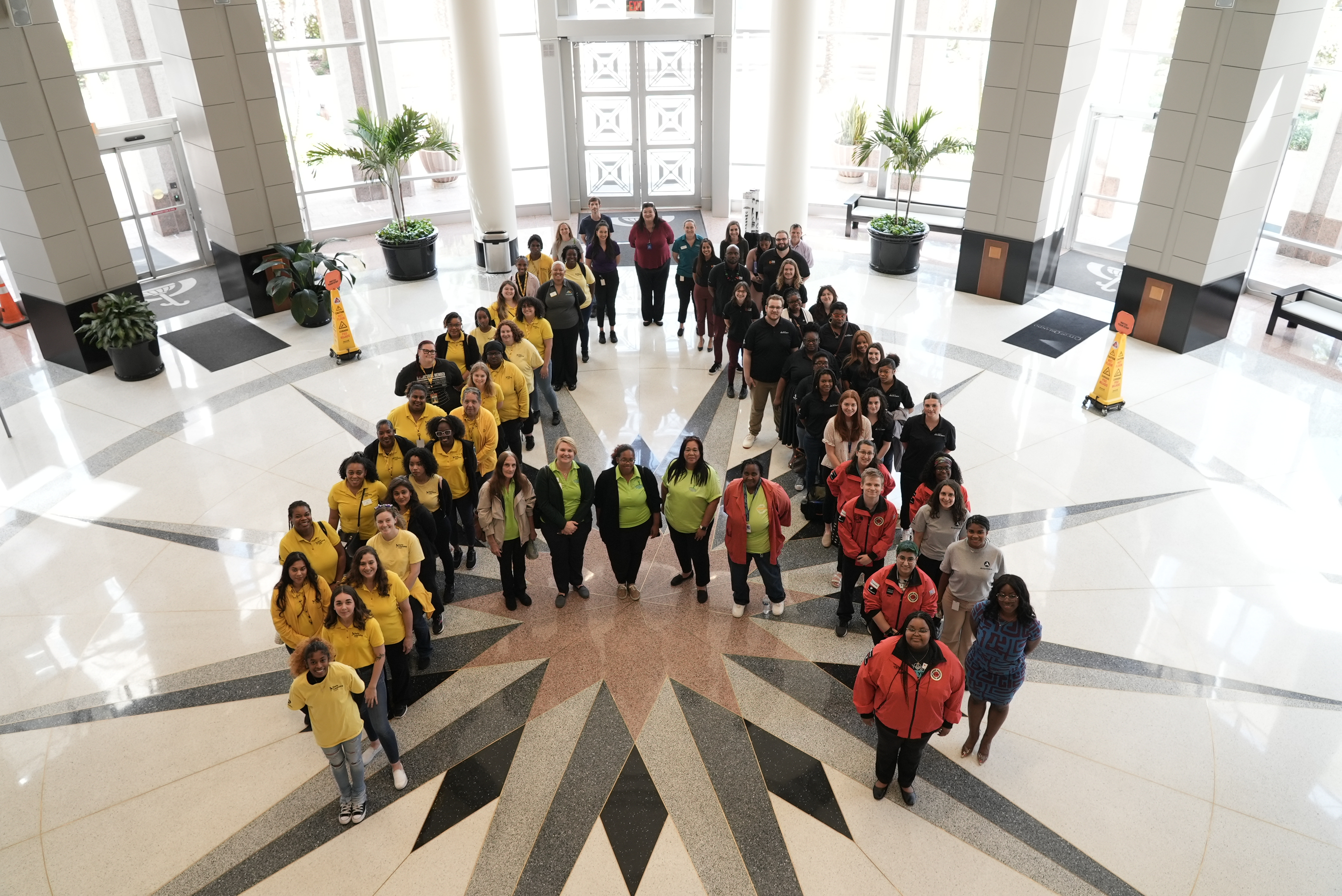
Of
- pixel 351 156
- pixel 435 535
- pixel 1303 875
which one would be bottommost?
pixel 1303 875

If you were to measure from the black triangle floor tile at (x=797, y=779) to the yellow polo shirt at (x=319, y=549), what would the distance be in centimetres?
279

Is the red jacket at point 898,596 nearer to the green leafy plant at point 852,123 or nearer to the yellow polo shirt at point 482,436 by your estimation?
the yellow polo shirt at point 482,436

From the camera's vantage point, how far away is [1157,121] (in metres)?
10.4

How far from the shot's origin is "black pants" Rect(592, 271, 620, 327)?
10.8 m

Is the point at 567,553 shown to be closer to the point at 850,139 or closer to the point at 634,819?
the point at 634,819

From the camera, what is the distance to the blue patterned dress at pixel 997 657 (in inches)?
197

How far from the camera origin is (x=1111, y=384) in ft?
31.0

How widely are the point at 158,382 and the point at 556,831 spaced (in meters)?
7.95

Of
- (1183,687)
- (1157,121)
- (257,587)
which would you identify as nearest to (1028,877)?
(1183,687)

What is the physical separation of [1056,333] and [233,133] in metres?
10.5

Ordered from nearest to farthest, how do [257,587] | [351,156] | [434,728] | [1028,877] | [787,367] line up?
[1028,877]
[434,728]
[257,587]
[787,367]
[351,156]

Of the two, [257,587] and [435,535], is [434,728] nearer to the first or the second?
[435,535]

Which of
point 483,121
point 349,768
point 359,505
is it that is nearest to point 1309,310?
point 483,121

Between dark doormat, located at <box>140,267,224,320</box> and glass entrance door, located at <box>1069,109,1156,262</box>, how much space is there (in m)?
12.4
